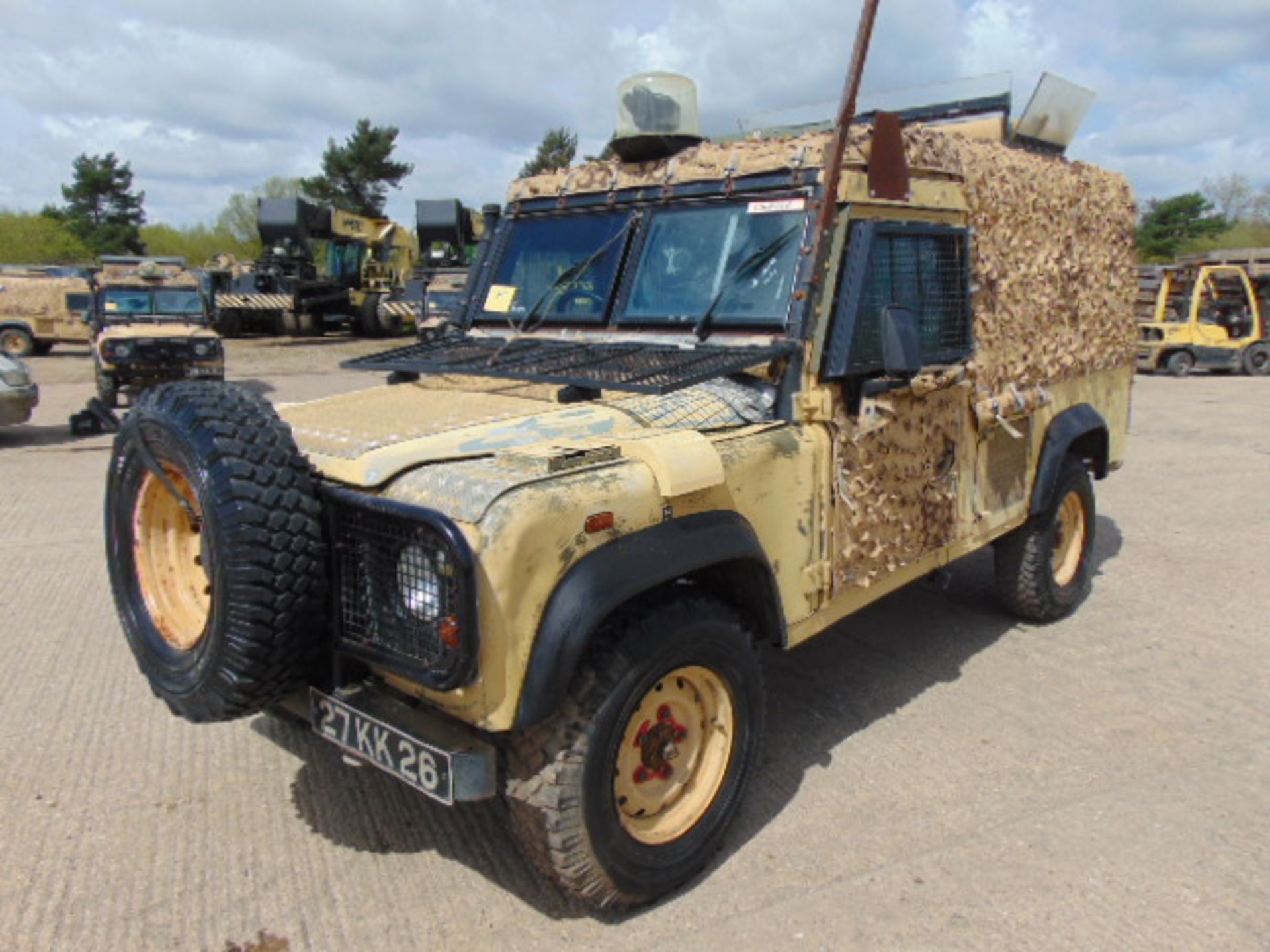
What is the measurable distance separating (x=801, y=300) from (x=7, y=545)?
6061 mm

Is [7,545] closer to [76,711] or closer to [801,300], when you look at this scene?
[76,711]

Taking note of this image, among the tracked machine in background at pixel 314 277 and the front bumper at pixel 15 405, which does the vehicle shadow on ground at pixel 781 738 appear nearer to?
the front bumper at pixel 15 405

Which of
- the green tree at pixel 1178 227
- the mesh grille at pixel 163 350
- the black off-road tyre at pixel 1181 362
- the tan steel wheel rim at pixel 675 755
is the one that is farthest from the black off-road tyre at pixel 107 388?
the green tree at pixel 1178 227

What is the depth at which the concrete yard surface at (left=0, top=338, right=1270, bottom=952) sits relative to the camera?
2.92m

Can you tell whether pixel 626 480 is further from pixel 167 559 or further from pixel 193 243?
pixel 193 243

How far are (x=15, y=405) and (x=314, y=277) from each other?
19.4m

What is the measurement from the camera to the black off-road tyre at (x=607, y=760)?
8.83ft

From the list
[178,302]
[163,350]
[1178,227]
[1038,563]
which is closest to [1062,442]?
[1038,563]

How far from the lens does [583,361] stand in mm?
Answer: 3879

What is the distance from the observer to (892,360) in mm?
3441

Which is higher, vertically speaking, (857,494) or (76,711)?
(857,494)

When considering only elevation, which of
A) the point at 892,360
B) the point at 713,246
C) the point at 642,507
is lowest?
the point at 642,507

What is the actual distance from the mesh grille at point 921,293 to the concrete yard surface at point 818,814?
162 centimetres

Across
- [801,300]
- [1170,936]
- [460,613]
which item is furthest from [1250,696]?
[460,613]
